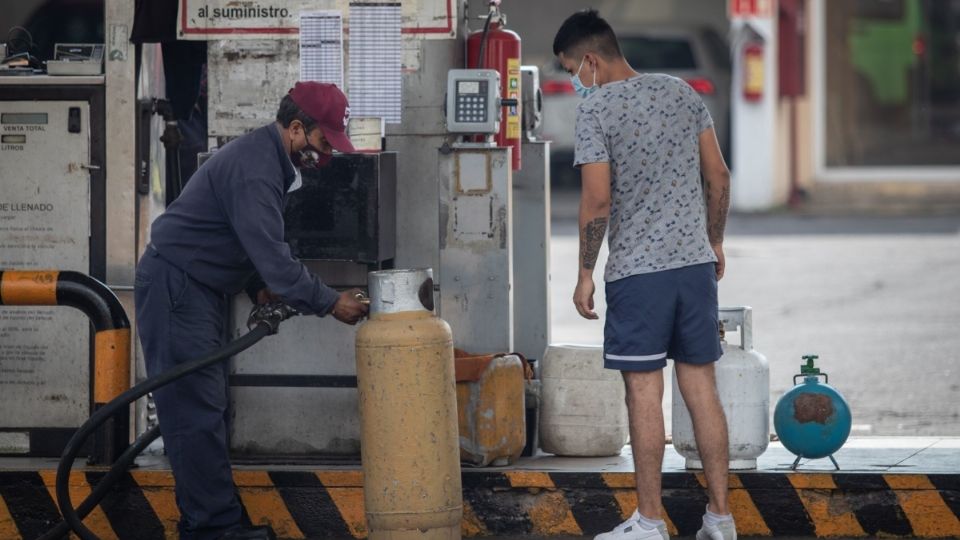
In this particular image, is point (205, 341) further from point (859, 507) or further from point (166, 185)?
point (859, 507)

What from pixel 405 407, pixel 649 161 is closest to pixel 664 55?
pixel 649 161

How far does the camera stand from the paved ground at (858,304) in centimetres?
1003

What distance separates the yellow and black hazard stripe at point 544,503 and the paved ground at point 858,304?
2282mm

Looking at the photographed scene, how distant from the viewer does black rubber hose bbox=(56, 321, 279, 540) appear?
5973 mm

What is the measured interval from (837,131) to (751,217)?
11.6 feet

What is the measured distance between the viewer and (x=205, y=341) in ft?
20.5

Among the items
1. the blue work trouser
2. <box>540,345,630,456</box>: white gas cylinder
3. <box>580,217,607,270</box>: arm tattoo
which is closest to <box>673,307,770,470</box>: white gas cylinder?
<box>540,345,630,456</box>: white gas cylinder

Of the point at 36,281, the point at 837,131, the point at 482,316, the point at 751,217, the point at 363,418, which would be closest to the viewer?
the point at 363,418

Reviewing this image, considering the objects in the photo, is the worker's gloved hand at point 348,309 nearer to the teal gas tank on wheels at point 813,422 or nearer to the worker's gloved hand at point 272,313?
the worker's gloved hand at point 272,313

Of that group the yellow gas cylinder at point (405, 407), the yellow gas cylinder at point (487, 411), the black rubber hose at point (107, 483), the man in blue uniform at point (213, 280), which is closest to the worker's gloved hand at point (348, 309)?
the man in blue uniform at point (213, 280)

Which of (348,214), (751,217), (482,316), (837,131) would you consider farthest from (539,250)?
(837,131)

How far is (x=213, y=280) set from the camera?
626cm

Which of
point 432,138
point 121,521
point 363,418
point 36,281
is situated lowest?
point 121,521

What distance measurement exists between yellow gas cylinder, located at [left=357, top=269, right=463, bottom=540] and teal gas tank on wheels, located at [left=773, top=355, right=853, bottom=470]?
4.88ft
